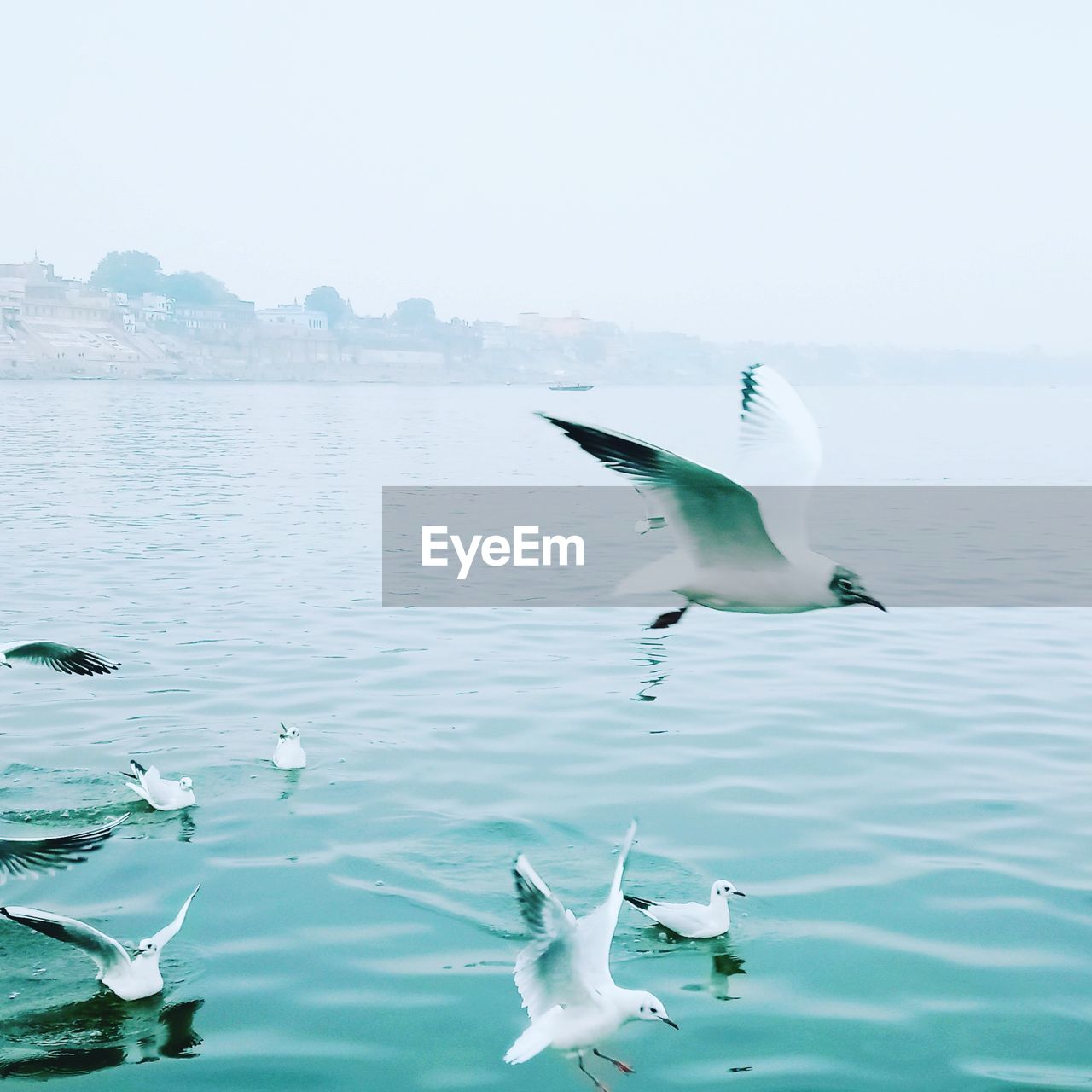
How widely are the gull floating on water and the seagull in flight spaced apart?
1474mm

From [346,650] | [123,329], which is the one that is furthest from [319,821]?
[123,329]

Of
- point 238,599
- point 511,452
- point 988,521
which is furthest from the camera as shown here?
point 511,452

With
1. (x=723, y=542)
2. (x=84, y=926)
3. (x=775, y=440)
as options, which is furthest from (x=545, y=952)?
(x=775, y=440)

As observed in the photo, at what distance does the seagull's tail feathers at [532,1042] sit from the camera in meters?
5.71

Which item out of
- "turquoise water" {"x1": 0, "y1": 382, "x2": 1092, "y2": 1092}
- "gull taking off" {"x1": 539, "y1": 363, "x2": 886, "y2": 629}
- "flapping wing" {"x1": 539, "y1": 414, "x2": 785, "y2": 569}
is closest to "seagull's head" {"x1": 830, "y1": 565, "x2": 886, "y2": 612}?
"gull taking off" {"x1": 539, "y1": 363, "x2": 886, "y2": 629}

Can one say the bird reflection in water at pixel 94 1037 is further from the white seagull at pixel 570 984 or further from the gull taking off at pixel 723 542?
the gull taking off at pixel 723 542

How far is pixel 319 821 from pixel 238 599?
28.9ft

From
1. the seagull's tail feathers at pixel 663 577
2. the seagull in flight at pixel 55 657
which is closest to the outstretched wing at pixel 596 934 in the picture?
the seagull's tail feathers at pixel 663 577

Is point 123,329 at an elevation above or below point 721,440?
above

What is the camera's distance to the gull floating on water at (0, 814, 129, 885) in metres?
6.34

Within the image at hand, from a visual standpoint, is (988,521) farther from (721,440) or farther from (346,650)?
(721,440)

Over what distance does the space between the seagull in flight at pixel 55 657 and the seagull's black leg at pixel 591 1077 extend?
384 cm

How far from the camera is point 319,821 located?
29.6 feet

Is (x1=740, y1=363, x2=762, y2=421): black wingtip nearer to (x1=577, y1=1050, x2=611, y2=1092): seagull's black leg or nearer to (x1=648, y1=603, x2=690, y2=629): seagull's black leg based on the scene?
(x1=648, y1=603, x2=690, y2=629): seagull's black leg
